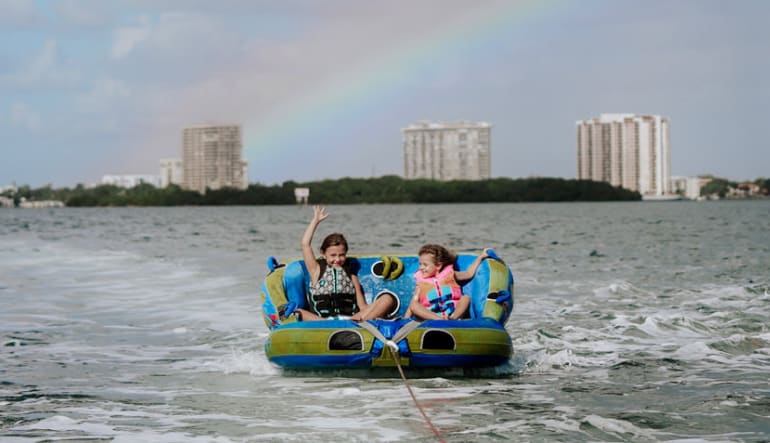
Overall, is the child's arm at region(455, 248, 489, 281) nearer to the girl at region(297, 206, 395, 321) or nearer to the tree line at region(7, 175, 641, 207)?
the girl at region(297, 206, 395, 321)

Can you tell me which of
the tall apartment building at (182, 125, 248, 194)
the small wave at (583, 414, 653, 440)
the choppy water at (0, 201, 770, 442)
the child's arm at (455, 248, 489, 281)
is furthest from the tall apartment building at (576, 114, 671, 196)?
the small wave at (583, 414, 653, 440)

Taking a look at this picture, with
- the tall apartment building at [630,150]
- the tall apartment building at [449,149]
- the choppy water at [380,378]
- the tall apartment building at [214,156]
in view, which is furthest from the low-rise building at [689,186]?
the choppy water at [380,378]

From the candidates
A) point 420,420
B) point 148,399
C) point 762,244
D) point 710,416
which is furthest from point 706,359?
point 762,244

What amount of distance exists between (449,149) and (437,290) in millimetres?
182979

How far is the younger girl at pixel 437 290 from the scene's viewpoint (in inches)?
356

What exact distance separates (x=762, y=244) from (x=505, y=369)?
84.5 ft

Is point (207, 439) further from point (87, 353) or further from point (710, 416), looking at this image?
point (87, 353)

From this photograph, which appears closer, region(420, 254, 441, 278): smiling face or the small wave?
the small wave

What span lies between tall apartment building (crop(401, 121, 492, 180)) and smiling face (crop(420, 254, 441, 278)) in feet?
593

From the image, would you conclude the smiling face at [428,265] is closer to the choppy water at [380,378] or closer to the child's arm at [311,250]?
the child's arm at [311,250]

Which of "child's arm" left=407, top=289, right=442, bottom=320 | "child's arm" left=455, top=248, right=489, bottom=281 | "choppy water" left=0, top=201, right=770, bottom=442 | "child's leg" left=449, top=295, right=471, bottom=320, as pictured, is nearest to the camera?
"choppy water" left=0, top=201, right=770, bottom=442

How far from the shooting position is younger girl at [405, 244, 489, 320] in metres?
9.05

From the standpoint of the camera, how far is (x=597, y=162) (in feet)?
586

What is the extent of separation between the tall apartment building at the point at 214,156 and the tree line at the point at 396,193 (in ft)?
99.5
